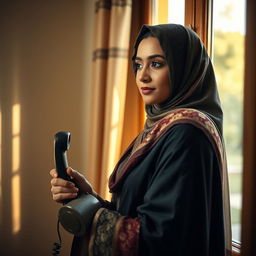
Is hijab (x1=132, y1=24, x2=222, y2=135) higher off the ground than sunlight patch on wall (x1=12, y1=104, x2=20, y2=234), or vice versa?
hijab (x1=132, y1=24, x2=222, y2=135)

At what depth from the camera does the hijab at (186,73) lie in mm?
1188

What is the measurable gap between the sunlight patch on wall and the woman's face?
51.4 inches

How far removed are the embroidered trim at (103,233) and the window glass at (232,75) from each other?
68 cm

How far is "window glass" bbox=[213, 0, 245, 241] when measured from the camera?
1542 millimetres

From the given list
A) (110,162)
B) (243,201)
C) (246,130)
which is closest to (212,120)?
(246,130)

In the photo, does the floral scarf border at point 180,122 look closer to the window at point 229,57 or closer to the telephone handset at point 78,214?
the telephone handset at point 78,214

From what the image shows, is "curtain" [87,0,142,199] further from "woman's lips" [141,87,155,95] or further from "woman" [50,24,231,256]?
"woman's lips" [141,87,155,95]

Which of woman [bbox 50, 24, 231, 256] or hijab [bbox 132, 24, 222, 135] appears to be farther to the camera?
hijab [bbox 132, 24, 222, 135]

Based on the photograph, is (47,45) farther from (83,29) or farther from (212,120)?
(212,120)

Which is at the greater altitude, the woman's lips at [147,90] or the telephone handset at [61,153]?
the woman's lips at [147,90]

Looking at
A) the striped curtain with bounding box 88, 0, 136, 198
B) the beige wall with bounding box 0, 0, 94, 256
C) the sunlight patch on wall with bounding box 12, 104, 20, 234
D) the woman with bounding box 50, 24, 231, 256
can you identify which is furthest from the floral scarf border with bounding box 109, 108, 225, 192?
the sunlight patch on wall with bounding box 12, 104, 20, 234

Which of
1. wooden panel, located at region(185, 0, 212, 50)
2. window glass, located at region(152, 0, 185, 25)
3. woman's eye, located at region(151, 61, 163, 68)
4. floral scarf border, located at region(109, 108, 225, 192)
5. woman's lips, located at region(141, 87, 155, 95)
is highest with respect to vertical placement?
window glass, located at region(152, 0, 185, 25)

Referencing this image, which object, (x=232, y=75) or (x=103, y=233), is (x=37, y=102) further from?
(x=103, y=233)

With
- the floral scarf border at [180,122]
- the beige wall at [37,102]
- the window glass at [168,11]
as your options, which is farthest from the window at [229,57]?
the beige wall at [37,102]
